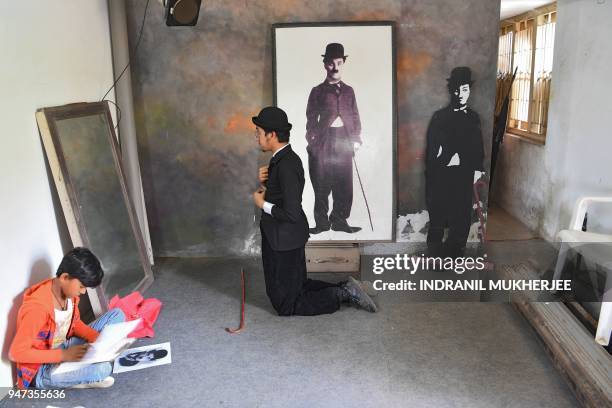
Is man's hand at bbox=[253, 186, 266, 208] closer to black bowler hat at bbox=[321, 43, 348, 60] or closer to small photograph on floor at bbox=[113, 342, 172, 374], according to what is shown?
small photograph on floor at bbox=[113, 342, 172, 374]

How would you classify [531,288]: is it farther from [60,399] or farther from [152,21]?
[152,21]

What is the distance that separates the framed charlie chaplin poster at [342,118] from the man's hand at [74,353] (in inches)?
96.7

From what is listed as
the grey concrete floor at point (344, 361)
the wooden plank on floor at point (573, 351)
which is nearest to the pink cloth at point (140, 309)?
the grey concrete floor at point (344, 361)

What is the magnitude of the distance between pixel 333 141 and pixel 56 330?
2.76m

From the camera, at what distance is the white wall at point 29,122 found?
3229mm

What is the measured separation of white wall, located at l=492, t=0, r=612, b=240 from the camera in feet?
15.1

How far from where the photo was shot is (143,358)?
3.54 meters

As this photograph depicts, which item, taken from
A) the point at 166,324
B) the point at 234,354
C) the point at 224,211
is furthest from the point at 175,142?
the point at 234,354

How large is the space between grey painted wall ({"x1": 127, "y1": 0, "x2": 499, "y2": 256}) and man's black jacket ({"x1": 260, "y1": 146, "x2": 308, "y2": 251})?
132cm

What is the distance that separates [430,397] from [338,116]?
2643mm

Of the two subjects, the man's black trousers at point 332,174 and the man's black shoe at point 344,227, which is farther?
the man's black shoe at point 344,227

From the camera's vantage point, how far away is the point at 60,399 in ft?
10.3

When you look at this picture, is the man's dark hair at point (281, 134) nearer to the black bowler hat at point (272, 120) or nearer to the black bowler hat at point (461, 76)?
the black bowler hat at point (272, 120)

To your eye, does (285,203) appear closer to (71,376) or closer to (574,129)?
(71,376)
